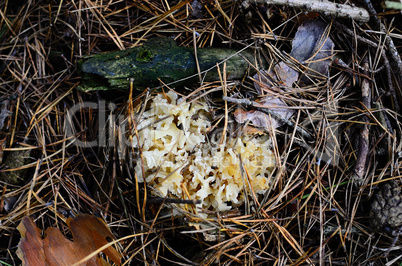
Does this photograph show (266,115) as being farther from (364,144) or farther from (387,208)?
(387,208)

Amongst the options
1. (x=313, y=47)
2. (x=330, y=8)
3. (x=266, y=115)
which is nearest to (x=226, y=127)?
(x=266, y=115)

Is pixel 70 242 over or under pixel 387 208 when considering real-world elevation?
under

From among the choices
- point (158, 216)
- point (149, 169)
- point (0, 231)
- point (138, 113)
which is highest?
point (138, 113)

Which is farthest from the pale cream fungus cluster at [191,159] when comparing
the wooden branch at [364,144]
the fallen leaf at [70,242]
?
the wooden branch at [364,144]

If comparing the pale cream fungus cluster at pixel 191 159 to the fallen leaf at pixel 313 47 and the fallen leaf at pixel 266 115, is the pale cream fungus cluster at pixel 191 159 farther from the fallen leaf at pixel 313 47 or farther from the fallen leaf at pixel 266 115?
the fallen leaf at pixel 313 47

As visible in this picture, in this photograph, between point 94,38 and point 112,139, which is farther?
point 94,38

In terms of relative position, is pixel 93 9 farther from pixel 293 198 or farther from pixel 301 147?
pixel 293 198

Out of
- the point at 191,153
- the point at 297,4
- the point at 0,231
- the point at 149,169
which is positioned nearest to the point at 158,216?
the point at 149,169
